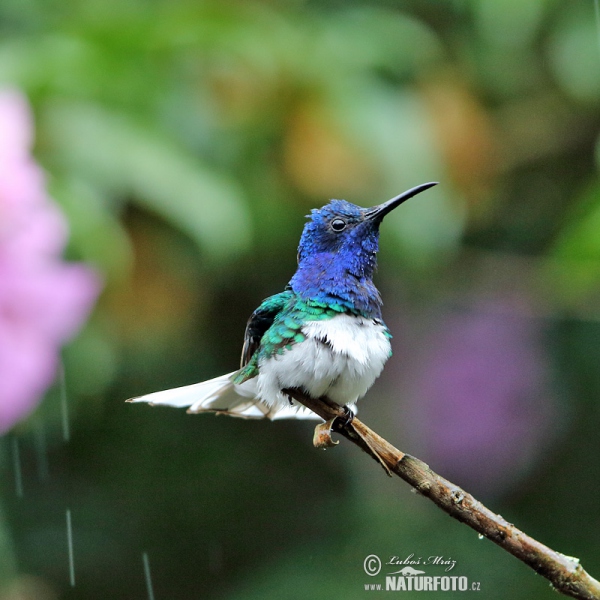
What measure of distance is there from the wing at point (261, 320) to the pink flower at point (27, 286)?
0.54ft

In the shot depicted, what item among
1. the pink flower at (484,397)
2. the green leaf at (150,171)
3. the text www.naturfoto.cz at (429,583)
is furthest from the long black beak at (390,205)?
the pink flower at (484,397)

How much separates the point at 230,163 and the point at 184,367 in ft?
1.18

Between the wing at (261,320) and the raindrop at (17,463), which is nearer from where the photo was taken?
the wing at (261,320)

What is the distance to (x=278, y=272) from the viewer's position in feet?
3.26

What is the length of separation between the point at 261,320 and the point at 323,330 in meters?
0.03

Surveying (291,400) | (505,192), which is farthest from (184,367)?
(291,400)

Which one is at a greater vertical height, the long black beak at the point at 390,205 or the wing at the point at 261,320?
the long black beak at the point at 390,205

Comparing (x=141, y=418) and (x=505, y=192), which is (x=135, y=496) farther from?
(x=505, y=192)

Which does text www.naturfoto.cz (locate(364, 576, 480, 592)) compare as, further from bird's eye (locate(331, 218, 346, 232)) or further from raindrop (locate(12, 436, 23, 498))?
raindrop (locate(12, 436, 23, 498))

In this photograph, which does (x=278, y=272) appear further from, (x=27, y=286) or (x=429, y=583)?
(x=429, y=583)

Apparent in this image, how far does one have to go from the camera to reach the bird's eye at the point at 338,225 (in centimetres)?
33

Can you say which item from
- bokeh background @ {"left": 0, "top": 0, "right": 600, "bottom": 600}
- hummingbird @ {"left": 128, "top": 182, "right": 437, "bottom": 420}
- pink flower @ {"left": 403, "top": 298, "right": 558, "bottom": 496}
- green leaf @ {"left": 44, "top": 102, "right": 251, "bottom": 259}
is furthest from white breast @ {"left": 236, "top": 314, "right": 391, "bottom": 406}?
pink flower @ {"left": 403, "top": 298, "right": 558, "bottom": 496}

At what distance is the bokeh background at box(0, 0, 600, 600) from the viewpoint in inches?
32.2

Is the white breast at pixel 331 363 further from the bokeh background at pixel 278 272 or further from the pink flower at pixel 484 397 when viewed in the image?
the pink flower at pixel 484 397
